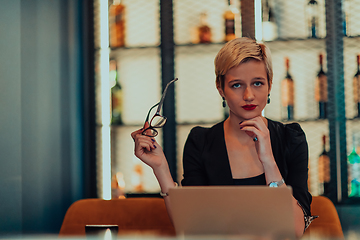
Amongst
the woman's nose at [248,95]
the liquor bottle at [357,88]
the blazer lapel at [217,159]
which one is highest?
the liquor bottle at [357,88]

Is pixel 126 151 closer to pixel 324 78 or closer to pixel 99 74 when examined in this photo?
pixel 99 74

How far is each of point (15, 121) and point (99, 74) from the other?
775 mm

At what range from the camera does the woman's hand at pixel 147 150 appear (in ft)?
3.66

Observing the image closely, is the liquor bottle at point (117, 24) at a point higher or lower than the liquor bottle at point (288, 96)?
higher

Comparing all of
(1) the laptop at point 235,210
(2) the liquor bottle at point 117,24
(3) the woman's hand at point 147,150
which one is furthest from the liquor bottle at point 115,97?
(1) the laptop at point 235,210

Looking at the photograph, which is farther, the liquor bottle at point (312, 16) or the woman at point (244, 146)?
the liquor bottle at point (312, 16)

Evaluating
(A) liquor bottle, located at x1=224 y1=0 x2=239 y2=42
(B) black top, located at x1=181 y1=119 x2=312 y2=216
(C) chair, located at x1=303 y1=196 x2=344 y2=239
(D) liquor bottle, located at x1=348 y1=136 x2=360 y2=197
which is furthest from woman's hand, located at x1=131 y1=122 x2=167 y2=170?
(D) liquor bottle, located at x1=348 y1=136 x2=360 y2=197

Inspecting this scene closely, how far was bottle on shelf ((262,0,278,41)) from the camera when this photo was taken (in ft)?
7.09

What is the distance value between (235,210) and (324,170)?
1.58 m

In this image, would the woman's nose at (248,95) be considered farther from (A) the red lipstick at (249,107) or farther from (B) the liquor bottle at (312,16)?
(B) the liquor bottle at (312,16)

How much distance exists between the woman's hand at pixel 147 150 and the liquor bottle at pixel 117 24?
4.25 ft

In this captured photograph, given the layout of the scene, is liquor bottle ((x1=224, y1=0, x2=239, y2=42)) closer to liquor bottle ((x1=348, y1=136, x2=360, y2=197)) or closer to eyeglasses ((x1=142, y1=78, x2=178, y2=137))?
liquor bottle ((x1=348, y1=136, x2=360, y2=197))

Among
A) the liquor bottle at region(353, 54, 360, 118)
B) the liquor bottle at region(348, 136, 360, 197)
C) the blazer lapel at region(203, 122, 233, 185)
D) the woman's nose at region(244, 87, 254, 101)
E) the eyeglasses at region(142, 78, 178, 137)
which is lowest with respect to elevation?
the liquor bottle at region(348, 136, 360, 197)

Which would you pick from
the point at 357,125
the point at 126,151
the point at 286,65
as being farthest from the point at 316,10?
the point at 126,151
